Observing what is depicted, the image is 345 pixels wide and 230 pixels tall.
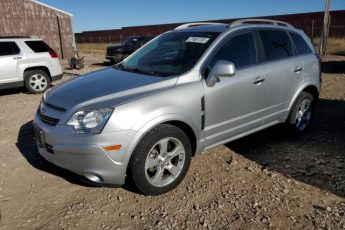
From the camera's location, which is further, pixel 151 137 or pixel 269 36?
pixel 269 36

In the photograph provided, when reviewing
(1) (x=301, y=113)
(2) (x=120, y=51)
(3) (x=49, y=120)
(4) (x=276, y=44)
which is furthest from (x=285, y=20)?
(3) (x=49, y=120)

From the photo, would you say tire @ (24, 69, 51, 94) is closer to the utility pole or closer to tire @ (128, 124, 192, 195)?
tire @ (128, 124, 192, 195)

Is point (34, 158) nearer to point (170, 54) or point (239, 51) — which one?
point (170, 54)

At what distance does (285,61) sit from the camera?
4625 mm

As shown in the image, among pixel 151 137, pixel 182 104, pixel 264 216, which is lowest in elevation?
pixel 264 216

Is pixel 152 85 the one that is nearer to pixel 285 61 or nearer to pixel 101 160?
pixel 101 160

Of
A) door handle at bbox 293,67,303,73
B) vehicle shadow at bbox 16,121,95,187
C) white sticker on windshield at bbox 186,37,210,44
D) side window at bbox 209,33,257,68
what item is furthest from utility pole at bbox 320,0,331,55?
vehicle shadow at bbox 16,121,95,187

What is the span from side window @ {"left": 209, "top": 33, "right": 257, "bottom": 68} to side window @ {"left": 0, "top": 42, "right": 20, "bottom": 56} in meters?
7.02

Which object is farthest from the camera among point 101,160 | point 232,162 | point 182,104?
point 232,162

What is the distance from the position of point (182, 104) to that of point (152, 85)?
0.37 m

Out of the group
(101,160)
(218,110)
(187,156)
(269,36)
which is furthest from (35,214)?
(269,36)

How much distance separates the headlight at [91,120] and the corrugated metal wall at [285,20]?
75.2ft

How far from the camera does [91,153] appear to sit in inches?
121

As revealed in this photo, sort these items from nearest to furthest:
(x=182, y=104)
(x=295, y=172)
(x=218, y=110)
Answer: (x=182, y=104) → (x=218, y=110) → (x=295, y=172)
